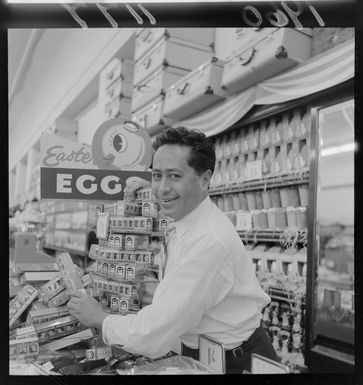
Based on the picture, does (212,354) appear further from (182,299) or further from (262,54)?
(262,54)

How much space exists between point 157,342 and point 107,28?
1.56 meters

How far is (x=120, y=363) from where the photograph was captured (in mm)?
1939

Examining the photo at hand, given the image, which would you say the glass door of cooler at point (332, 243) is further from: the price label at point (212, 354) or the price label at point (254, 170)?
the price label at point (212, 354)

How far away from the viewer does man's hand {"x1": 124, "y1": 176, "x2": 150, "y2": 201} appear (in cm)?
203

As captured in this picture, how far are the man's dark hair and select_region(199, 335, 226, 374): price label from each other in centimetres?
74

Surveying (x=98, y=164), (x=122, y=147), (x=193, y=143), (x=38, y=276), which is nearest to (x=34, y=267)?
(x=38, y=276)

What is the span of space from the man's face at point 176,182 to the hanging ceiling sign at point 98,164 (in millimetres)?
197

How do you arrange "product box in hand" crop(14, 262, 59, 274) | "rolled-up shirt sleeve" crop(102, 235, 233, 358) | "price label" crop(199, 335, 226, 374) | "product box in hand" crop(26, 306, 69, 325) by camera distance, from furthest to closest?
"product box in hand" crop(14, 262, 59, 274), "product box in hand" crop(26, 306, 69, 325), "price label" crop(199, 335, 226, 374), "rolled-up shirt sleeve" crop(102, 235, 233, 358)

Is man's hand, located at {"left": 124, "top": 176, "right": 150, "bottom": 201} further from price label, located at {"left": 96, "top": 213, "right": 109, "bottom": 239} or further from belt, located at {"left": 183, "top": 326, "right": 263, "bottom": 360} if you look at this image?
belt, located at {"left": 183, "top": 326, "right": 263, "bottom": 360}

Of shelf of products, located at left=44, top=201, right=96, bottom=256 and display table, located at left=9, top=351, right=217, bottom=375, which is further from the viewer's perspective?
shelf of products, located at left=44, top=201, right=96, bottom=256

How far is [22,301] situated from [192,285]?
0.87 metres

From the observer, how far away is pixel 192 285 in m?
1.65

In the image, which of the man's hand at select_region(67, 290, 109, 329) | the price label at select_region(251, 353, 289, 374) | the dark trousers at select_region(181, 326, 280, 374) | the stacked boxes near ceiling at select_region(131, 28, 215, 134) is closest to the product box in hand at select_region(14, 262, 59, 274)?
the man's hand at select_region(67, 290, 109, 329)

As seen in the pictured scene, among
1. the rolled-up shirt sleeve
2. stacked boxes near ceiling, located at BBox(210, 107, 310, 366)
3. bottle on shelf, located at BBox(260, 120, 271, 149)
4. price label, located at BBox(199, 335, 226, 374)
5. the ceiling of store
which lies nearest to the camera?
the rolled-up shirt sleeve
